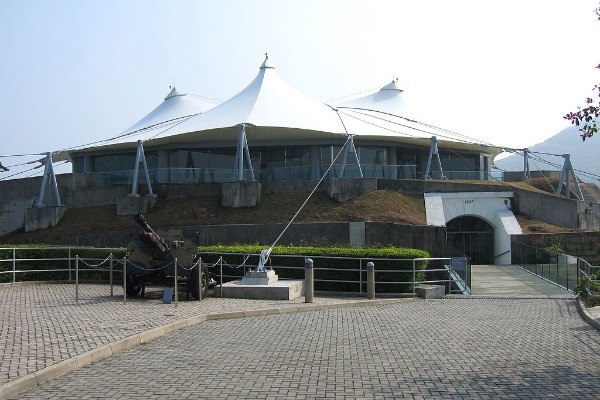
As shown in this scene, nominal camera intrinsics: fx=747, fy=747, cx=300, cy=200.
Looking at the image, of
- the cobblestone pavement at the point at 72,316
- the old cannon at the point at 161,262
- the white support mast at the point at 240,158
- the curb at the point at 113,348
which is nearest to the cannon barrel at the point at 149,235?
the old cannon at the point at 161,262

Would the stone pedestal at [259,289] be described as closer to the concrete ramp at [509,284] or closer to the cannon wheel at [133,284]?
the cannon wheel at [133,284]

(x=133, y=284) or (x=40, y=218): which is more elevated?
(x=40, y=218)

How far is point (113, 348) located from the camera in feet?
29.2

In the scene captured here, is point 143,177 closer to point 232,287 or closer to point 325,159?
point 325,159

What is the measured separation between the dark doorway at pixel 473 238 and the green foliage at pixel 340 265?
13.0 m

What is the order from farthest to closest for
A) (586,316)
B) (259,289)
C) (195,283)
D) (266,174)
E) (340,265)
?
1. (266,174)
2. (340,265)
3. (259,289)
4. (195,283)
5. (586,316)

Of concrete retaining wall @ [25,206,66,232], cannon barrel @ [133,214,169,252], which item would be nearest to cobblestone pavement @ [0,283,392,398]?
cannon barrel @ [133,214,169,252]

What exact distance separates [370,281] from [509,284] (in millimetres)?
6763

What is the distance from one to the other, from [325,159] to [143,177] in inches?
340

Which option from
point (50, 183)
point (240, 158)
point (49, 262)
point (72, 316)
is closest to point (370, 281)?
point (72, 316)

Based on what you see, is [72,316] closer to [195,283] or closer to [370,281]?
[195,283]

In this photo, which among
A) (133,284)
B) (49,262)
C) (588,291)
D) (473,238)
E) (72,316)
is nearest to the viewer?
(72,316)

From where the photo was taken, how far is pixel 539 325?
1199cm

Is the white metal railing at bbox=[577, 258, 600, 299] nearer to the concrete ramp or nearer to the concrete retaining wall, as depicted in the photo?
the concrete ramp
